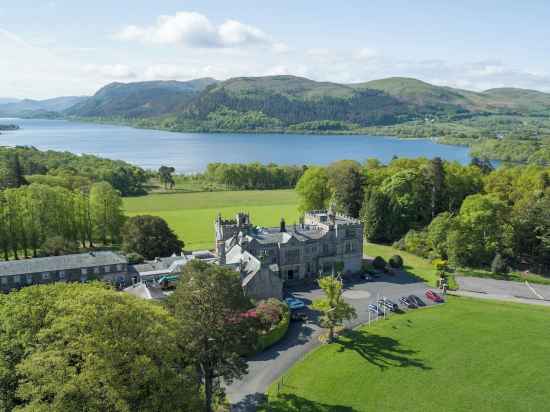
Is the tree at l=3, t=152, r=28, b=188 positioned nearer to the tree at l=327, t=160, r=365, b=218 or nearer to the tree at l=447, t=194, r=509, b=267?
the tree at l=327, t=160, r=365, b=218

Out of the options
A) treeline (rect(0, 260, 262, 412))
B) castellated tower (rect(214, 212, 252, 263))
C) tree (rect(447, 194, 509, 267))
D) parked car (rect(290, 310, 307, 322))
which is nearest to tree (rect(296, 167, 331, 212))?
tree (rect(447, 194, 509, 267))

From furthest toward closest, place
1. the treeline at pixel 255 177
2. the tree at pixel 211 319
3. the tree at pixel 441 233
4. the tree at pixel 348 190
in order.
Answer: the treeline at pixel 255 177, the tree at pixel 348 190, the tree at pixel 441 233, the tree at pixel 211 319

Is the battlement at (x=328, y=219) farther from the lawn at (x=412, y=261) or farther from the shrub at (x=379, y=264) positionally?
the lawn at (x=412, y=261)

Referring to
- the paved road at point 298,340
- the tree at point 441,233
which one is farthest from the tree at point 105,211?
the tree at point 441,233

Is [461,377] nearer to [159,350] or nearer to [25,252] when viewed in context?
[159,350]

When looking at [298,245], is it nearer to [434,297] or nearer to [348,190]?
[434,297]

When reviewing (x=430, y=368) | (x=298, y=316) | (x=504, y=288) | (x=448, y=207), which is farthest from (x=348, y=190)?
(x=430, y=368)

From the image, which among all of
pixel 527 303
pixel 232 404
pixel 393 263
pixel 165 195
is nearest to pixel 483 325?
pixel 527 303
